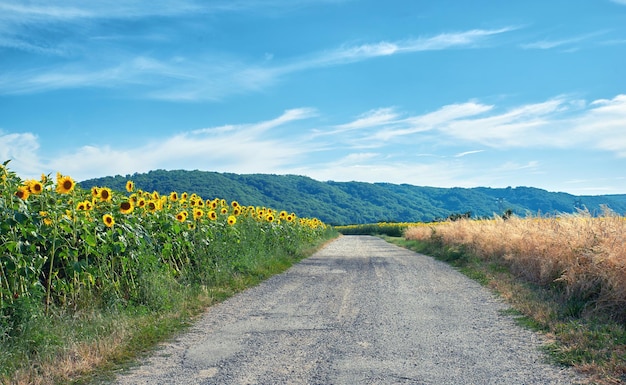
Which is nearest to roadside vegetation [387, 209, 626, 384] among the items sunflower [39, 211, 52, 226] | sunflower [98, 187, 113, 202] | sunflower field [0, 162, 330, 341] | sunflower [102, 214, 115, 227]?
sunflower field [0, 162, 330, 341]

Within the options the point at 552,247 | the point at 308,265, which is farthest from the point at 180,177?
the point at 552,247

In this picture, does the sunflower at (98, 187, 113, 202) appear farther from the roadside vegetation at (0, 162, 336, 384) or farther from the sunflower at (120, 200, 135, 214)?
the sunflower at (120, 200, 135, 214)

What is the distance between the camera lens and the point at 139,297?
841cm

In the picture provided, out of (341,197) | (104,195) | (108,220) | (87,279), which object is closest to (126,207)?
(104,195)

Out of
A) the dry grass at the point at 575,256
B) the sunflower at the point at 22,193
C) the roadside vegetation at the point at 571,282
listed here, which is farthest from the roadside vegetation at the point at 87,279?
the dry grass at the point at 575,256

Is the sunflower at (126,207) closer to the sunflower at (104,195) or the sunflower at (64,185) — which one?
the sunflower at (104,195)

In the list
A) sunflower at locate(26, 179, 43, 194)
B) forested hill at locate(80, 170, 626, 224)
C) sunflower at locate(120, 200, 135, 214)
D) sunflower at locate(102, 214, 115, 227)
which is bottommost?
sunflower at locate(102, 214, 115, 227)

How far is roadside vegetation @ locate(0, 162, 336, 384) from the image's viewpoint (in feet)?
19.0

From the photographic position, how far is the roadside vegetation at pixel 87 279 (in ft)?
19.0

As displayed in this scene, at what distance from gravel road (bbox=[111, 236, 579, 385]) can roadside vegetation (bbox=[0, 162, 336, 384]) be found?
0.44 metres

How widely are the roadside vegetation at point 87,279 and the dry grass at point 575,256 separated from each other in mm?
6113

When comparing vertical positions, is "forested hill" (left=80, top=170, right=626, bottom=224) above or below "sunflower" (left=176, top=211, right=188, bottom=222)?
above

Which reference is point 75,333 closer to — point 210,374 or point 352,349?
point 210,374

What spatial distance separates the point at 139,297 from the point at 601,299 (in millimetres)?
6878
